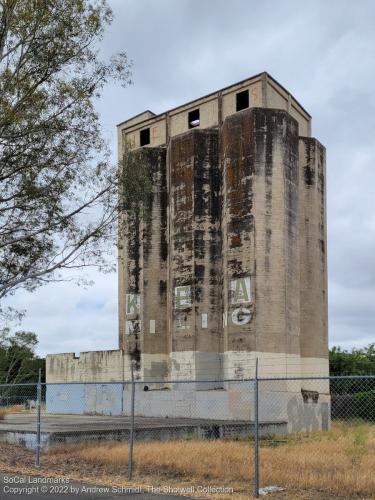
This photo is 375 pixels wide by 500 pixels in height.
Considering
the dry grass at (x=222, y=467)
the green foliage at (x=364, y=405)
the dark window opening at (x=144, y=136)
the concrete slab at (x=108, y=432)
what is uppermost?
the dark window opening at (x=144, y=136)

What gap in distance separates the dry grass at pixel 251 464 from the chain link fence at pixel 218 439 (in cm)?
3

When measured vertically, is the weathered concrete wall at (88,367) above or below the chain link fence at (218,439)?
above

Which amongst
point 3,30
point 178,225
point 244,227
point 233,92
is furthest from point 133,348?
point 3,30

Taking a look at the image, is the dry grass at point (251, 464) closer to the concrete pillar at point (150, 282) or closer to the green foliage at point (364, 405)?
the concrete pillar at point (150, 282)

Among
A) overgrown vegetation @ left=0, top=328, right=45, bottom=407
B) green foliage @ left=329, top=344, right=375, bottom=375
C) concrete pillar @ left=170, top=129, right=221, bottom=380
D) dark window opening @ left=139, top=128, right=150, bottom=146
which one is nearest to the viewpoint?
concrete pillar @ left=170, top=129, right=221, bottom=380

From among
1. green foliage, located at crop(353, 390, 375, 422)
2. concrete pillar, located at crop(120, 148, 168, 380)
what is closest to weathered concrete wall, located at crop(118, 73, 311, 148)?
concrete pillar, located at crop(120, 148, 168, 380)

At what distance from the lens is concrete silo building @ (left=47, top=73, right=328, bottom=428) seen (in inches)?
1506

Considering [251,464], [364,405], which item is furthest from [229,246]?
[251,464]

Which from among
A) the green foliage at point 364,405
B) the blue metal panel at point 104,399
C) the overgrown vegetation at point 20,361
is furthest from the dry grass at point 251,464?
the overgrown vegetation at point 20,361

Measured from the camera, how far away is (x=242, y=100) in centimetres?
4278

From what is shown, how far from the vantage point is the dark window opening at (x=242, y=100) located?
42.4 meters

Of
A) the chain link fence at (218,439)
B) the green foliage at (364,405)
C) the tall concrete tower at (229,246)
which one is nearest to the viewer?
the chain link fence at (218,439)

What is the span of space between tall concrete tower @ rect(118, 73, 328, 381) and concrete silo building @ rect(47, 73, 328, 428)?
2.9 inches

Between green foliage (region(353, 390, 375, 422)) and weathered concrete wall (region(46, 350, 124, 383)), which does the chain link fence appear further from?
weathered concrete wall (region(46, 350, 124, 383))
